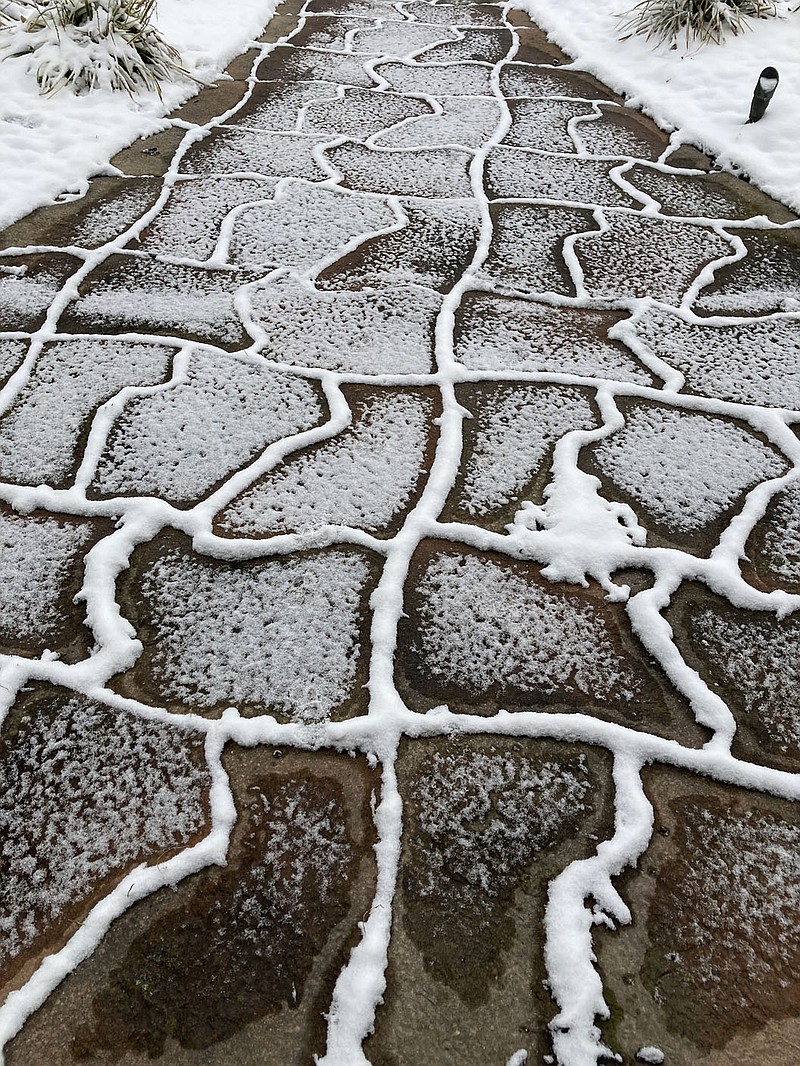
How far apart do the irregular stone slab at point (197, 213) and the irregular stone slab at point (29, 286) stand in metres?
0.38

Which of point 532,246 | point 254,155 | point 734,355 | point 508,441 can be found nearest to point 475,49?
point 254,155

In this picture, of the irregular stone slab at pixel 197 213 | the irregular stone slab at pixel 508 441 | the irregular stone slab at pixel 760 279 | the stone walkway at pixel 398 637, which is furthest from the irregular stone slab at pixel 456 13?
the irregular stone slab at pixel 508 441

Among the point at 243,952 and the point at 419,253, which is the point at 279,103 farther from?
the point at 243,952

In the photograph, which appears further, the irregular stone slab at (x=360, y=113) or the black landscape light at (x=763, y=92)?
the irregular stone slab at (x=360, y=113)

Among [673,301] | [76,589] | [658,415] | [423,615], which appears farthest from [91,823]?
[673,301]

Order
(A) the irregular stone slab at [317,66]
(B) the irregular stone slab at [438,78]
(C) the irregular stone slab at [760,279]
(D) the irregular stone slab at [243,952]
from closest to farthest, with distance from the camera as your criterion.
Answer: (D) the irregular stone slab at [243,952]
(C) the irregular stone slab at [760,279]
(B) the irregular stone slab at [438,78]
(A) the irregular stone slab at [317,66]

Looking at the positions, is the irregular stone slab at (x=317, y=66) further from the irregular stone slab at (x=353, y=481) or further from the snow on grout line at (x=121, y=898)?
the snow on grout line at (x=121, y=898)

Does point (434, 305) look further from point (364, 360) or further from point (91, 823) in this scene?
point (91, 823)

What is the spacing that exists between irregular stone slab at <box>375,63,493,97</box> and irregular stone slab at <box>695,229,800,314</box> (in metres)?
2.36

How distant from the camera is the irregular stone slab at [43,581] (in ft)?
5.99

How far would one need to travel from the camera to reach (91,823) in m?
1.50

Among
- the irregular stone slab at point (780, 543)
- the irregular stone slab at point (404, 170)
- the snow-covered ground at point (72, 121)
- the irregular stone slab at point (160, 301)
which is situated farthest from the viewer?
the irregular stone slab at point (404, 170)

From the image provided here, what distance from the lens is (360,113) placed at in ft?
15.1

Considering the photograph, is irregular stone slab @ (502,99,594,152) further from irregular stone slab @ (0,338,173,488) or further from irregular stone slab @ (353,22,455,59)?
irregular stone slab @ (0,338,173,488)
